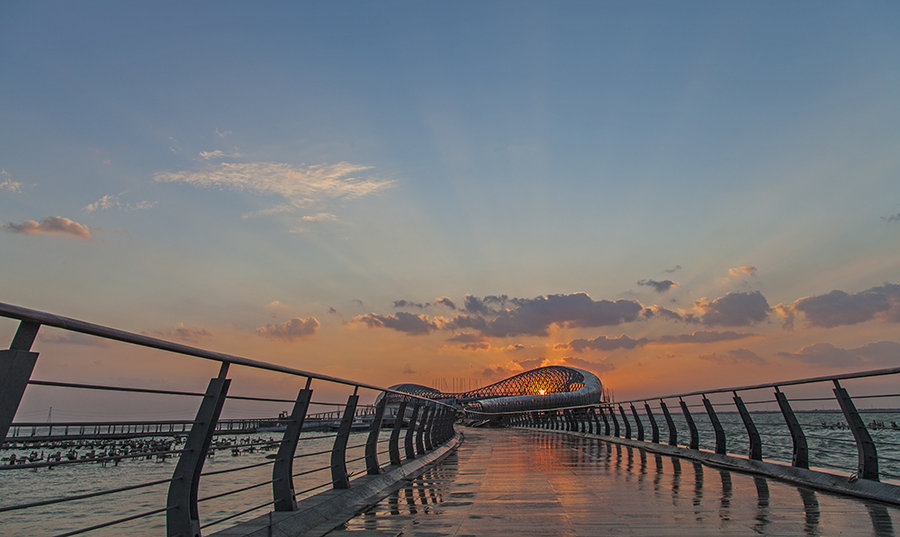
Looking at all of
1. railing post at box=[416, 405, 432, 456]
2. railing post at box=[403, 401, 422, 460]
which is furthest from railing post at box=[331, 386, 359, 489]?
railing post at box=[416, 405, 432, 456]

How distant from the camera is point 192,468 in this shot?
344 centimetres

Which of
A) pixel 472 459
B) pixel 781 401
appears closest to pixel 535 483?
pixel 781 401

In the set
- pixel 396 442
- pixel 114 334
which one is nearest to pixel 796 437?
pixel 396 442

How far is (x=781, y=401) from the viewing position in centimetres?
765

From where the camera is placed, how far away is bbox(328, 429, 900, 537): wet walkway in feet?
14.8

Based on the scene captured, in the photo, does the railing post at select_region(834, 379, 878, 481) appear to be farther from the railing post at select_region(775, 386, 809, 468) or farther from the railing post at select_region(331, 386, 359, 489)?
the railing post at select_region(331, 386, 359, 489)

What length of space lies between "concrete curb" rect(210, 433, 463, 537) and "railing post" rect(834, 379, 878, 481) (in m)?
4.86

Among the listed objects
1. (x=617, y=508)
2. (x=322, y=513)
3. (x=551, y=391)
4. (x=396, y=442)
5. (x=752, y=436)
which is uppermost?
(x=551, y=391)

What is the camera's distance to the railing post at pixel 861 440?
19.7 ft

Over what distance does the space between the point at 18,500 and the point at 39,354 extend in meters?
21.3

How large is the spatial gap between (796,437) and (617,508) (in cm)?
327

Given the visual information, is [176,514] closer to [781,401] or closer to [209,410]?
[209,410]

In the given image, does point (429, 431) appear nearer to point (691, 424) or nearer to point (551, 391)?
point (691, 424)

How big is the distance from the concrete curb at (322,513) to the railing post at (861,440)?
15.9 ft
